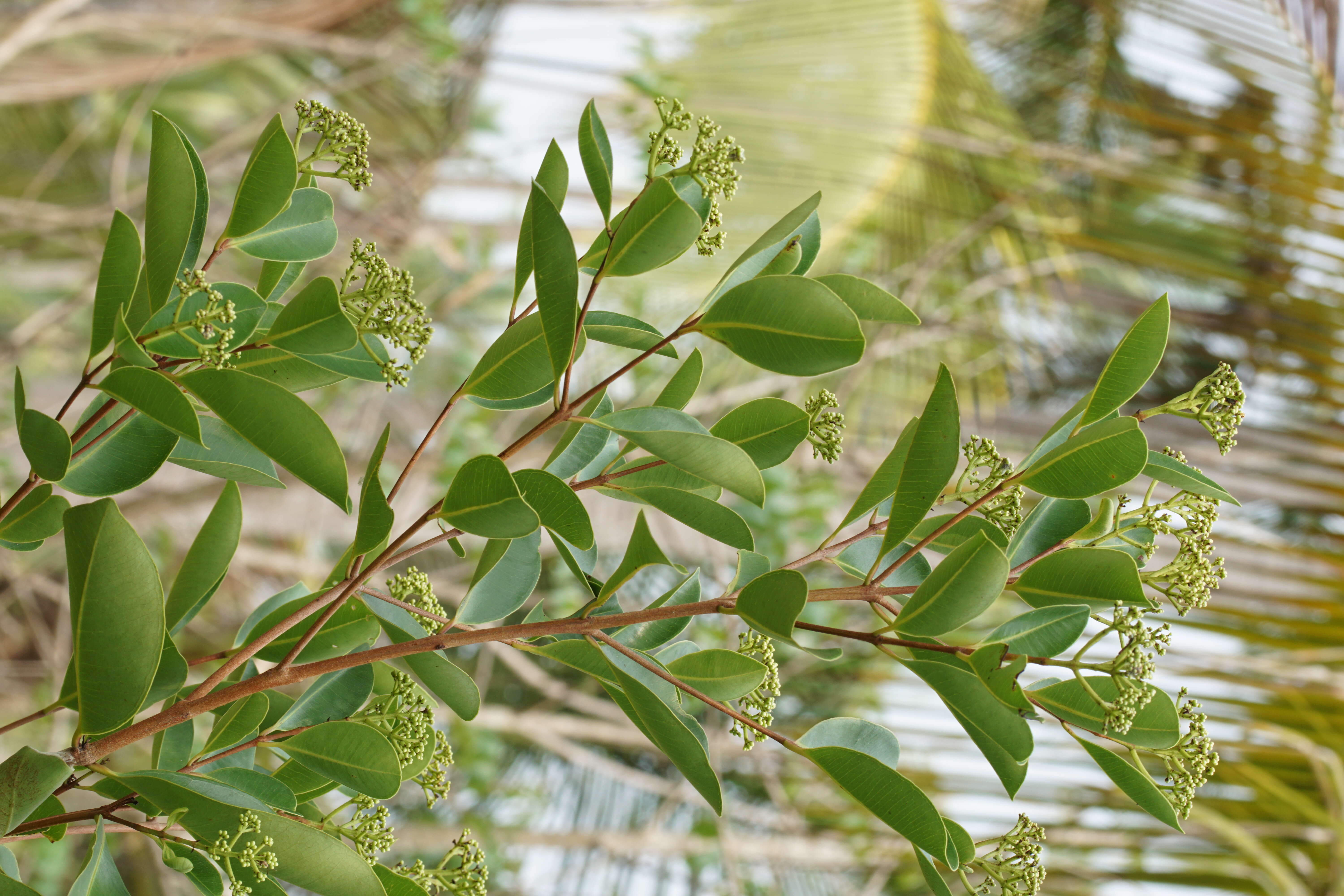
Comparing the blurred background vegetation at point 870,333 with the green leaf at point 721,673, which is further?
the blurred background vegetation at point 870,333

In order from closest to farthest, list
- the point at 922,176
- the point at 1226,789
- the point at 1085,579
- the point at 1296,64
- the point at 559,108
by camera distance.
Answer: the point at 1085,579 < the point at 1226,789 < the point at 1296,64 < the point at 922,176 < the point at 559,108

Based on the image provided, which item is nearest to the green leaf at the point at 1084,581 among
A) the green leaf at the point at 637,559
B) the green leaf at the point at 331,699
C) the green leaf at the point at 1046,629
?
the green leaf at the point at 1046,629

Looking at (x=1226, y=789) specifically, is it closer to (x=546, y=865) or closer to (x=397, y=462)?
(x=546, y=865)

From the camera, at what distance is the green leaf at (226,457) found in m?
0.30

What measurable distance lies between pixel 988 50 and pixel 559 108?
3.43ft

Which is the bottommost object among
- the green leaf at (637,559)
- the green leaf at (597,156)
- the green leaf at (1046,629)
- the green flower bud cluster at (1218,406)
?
the green leaf at (1046,629)

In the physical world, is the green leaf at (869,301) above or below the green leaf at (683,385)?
above

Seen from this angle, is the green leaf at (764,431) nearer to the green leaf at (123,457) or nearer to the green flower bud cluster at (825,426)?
the green flower bud cluster at (825,426)


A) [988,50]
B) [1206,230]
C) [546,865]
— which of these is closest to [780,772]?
[546,865]

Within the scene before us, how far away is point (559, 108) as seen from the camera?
2.07 m

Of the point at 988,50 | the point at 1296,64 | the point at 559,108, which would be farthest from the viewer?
the point at 988,50

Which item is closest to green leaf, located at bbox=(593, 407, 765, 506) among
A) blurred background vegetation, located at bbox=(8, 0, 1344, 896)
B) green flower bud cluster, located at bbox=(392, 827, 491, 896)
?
green flower bud cluster, located at bbox=(392, 827, 491, 896)

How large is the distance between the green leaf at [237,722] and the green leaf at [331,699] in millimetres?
12

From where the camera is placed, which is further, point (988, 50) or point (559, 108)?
point (988, 50)
